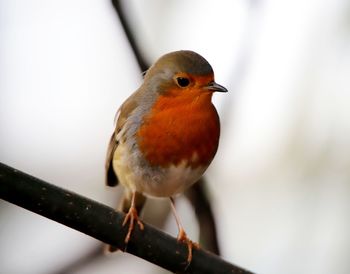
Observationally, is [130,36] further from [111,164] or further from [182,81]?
[111,164]

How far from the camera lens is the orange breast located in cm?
281

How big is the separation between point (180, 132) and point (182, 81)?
Answer: 0.30 m

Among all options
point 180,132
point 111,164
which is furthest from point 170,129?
point 111,164

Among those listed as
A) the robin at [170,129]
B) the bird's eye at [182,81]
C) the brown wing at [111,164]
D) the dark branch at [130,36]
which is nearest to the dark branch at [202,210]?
the dark branch at [130,36]

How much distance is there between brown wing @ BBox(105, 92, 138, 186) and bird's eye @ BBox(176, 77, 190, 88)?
0.73 feet

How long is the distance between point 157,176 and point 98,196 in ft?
4.66

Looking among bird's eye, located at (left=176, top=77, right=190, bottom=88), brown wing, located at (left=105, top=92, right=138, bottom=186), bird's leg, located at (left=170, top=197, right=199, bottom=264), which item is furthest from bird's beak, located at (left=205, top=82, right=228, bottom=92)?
bird's leg, located at (left=170, top=197, right=199, bottom=264)

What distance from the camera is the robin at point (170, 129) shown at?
2.82 m

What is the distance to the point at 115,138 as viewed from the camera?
316cm

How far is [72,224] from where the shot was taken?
2002 mm

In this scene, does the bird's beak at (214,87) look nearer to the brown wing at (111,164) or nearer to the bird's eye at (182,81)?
the bird's eye at (182,81)

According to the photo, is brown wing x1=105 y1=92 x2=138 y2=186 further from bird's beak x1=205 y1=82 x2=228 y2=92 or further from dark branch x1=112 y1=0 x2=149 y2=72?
dark branch x1=112 y1=0 x2=149 y2=72

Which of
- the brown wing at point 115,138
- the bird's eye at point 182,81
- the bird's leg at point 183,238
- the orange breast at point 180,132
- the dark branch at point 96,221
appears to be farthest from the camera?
the brown wing at point 115,138

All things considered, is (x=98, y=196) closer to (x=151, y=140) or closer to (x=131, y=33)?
(x=151, y=140)
